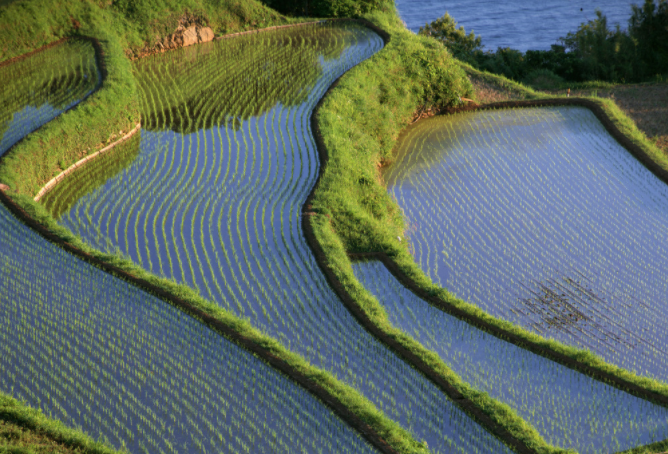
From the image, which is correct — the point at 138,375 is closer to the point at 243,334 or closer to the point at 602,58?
the point at 243,334

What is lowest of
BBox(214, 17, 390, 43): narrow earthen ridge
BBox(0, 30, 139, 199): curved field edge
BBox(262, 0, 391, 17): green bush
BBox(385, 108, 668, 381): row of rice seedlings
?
BBox(385, 108, 668, 381): row of rice seedlings

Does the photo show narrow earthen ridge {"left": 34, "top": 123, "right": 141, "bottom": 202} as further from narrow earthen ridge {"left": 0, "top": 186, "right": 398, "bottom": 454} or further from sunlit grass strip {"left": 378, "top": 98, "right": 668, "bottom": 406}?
sunlit grass strip {"left": 378, "top": 98, "right": 668, "bottom": 406}

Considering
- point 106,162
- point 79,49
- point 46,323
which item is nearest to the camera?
point 46,323

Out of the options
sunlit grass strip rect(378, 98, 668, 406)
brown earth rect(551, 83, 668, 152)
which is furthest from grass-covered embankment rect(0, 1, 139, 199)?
brown earth rect(551, 83, 668, 152)

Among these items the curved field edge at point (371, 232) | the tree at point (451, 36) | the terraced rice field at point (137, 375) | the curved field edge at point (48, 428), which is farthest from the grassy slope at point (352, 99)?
the tree at point (451, 36)

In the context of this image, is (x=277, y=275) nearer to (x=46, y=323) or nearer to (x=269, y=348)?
(x=269, y=348)

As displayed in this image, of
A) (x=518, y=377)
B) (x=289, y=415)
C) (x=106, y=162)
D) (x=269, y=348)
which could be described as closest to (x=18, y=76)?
(x=106, y=162)
